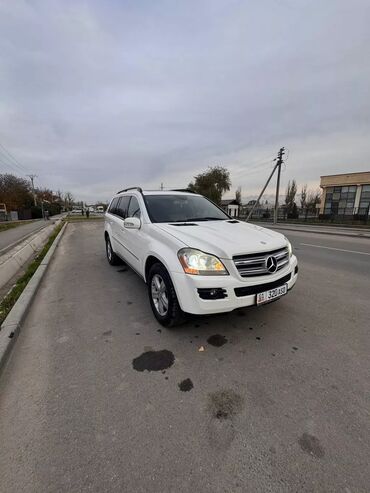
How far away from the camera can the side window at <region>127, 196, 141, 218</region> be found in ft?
13.1

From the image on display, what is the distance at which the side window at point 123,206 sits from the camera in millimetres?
4765

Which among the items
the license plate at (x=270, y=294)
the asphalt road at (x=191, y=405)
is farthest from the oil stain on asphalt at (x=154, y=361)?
the license plate at (x=270, y=294)

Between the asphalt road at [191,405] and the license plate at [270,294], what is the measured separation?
1.71 ft

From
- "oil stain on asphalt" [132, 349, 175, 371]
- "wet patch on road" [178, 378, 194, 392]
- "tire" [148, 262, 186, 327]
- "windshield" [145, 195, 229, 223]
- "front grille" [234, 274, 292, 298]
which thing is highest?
"windshield" [145, 195, 229, 223]

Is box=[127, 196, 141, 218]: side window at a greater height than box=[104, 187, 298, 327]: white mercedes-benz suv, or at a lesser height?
greater

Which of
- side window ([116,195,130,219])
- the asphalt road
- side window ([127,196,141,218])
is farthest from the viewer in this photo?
side window ([116,195,130,219])

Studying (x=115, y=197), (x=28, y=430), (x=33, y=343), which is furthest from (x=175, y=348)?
(x=115, y=197)

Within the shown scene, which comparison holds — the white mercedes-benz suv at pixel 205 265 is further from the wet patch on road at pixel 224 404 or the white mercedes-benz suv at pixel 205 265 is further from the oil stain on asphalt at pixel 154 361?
the wet patch on road at pixel 224 404

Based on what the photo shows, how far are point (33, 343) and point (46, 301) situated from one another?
4.42 ft

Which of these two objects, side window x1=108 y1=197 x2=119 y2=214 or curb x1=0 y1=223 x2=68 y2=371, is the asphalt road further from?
side window x1=108 y1=197 x2=119 y2=214

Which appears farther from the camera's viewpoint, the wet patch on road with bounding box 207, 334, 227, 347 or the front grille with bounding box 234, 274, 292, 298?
the wet patch on road with bounding box 207, 334, 227, 347

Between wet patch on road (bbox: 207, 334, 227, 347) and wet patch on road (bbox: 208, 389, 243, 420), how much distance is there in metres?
0.66

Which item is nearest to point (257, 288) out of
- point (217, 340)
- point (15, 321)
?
point (217, 340)

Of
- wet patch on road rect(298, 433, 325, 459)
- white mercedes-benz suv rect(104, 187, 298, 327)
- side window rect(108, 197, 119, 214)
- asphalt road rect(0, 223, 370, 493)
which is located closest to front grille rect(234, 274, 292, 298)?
white mercedes-benz suv rect(104, 187, 298, 327)
